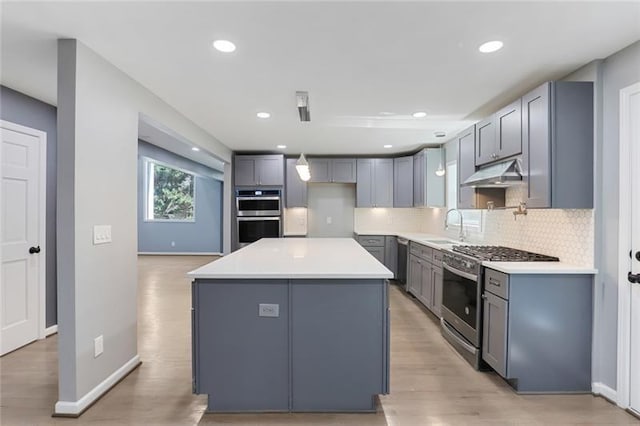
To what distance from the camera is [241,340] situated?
215 centimetres

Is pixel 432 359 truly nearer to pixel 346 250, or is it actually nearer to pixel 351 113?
pixel 346 250

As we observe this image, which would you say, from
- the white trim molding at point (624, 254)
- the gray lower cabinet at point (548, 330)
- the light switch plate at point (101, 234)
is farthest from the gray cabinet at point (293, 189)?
the white trim molding at point (624, 254)

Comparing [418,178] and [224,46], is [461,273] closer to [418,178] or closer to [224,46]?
[224,46]

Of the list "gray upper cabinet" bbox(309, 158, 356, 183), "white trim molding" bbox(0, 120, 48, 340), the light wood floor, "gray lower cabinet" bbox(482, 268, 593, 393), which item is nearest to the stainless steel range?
the light wood floor

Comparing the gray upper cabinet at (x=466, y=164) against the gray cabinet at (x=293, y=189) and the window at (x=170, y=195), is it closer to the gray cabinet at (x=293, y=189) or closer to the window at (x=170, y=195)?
the gray cabinet at (x=293, y=189)

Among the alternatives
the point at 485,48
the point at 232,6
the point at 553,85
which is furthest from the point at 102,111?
the point at 553,85

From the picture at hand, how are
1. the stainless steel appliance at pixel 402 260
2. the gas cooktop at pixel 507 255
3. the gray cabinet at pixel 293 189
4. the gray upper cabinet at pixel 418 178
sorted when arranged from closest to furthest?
1. the gas cooktop at pixel 507 255
2. the stainless steel appliance at pixel 402 260
3. the gray upper cabinet at pixel 418 178
4. the gray cabinet at pixel 293 189

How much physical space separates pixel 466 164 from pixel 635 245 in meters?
1.76

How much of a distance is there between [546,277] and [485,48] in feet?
5.49

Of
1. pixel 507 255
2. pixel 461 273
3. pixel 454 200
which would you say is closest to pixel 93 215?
pixel 461 273

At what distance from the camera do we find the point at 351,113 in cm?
365

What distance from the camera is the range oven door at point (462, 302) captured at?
2842 mm

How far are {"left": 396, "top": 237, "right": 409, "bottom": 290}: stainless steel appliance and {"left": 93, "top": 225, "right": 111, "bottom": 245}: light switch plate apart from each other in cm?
406

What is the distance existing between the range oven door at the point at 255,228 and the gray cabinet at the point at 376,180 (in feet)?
5.51
